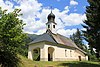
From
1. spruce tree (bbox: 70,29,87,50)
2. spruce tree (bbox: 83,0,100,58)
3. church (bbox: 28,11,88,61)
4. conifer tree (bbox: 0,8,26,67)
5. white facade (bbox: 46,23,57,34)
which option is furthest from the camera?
spruce tree (bbox: 70,29,87,50)

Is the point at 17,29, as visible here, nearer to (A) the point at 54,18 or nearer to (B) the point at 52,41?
(B) the point at 52,41

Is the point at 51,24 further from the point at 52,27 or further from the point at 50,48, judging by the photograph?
the point at 50,48

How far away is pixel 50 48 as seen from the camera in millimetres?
50719

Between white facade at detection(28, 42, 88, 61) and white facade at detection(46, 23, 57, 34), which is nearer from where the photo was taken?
white facade at detection(28, 42, 88, 61)

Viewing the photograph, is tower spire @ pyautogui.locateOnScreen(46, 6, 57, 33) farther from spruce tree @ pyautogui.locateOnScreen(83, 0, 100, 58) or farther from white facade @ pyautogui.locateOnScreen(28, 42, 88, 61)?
spruce tree @ pyautogui.locateOnScreen(83, 0, 100, 58)

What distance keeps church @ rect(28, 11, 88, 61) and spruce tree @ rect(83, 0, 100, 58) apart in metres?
12.1

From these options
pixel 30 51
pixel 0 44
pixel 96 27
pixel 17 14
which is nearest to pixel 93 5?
pixel 96 27

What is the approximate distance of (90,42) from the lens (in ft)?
109

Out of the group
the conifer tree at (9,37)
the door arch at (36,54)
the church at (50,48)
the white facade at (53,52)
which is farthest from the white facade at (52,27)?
the conifer tree at (9,37)

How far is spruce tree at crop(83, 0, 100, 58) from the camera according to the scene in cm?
2835

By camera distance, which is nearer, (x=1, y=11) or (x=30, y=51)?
(x=1, y=11)

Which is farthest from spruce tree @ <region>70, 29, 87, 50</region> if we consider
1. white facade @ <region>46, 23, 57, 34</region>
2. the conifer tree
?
the conifer tree

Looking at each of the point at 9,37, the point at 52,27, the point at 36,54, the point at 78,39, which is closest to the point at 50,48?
the point at 36,54

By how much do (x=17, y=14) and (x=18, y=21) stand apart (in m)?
0.90
